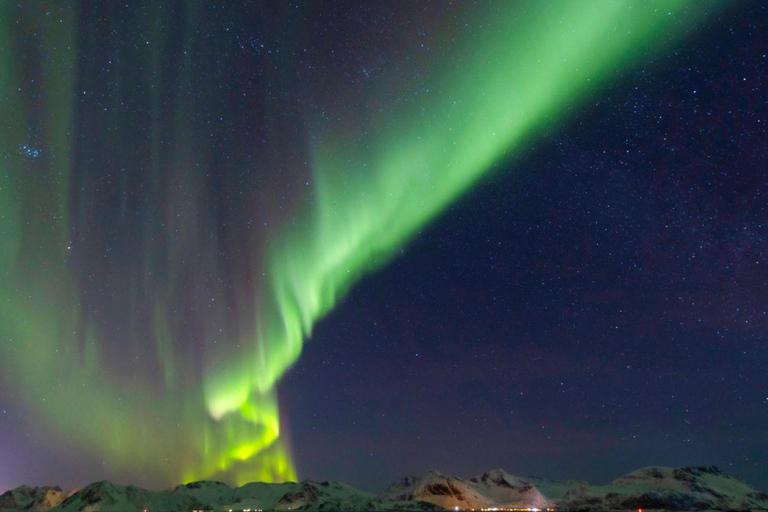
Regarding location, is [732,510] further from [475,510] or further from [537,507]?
[475,510]


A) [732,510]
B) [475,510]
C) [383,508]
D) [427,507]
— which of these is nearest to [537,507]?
[475,510]

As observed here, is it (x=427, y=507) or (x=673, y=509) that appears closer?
(x=427, y=507)

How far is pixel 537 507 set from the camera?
198m

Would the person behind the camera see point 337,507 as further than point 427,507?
Yes

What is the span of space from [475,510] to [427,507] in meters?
17.8

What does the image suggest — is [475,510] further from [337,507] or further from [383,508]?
[337,507]

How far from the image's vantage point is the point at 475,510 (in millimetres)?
192250

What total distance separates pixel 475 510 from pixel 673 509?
6899 cm

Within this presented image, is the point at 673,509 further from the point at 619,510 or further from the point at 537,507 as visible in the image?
the point at 537,507

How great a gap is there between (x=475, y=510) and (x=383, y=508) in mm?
30211

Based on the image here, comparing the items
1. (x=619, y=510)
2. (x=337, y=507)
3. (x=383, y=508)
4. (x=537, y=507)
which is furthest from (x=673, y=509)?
(x=337, y=507)

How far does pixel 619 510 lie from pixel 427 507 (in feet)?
220

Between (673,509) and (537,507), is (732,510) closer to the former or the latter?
(673,509)

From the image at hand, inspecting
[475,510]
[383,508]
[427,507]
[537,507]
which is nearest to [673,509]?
[537,507]
